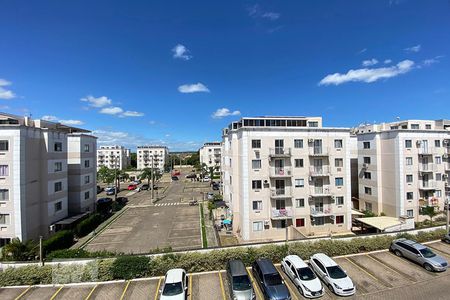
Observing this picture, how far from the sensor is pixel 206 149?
118812mm

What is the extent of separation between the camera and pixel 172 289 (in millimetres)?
15695

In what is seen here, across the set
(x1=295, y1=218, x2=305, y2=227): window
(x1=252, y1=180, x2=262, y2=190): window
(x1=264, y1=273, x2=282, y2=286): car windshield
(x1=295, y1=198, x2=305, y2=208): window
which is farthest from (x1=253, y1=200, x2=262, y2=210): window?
(x1=264, y1=273, x2=282, y2=286): car windshield

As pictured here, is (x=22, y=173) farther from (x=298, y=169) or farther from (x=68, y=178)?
(x=298, y=169)

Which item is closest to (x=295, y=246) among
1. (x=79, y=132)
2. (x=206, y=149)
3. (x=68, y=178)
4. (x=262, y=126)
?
(x=262, y=126)

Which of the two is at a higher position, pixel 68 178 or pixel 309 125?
pixel 309 125

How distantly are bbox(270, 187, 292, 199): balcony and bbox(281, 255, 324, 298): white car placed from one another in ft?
35.8

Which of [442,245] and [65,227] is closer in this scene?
[442,245]

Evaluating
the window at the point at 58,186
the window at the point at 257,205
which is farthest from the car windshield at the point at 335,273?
the window at the point at 58,186

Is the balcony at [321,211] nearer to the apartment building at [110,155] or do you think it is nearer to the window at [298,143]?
the window at [298,143]

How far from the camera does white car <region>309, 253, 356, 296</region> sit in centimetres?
1600

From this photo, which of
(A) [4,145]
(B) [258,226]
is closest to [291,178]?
(B) [258,226]

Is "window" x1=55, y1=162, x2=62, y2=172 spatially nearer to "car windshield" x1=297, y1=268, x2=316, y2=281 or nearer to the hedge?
the hedge

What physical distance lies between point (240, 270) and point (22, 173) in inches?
1034

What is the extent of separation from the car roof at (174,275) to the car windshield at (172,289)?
0.30 metres
